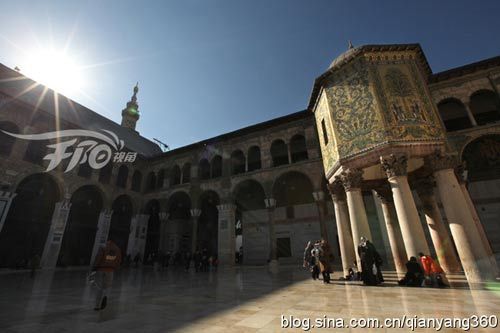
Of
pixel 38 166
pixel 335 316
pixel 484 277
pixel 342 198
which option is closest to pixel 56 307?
pixel 335 316

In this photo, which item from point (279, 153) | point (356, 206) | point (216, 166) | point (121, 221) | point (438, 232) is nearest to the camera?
point (356, 206)

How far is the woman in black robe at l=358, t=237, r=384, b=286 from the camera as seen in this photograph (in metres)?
6.87

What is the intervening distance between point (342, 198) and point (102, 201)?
16963mm

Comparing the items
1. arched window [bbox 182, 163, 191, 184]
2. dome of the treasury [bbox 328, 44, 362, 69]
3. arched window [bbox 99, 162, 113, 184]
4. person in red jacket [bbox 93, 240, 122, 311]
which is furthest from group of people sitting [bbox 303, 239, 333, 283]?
arched window [bbox 99, 162, 113, 184]

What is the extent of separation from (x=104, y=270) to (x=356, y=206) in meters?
7.67

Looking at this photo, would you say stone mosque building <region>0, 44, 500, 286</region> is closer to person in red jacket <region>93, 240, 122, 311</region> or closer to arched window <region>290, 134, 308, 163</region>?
arched window <region>290, 134, 308, 163</region>

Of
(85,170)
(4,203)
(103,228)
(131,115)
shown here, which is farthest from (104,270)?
(131,115)

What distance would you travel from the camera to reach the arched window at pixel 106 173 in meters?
17.9

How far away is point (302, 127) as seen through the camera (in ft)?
51.3

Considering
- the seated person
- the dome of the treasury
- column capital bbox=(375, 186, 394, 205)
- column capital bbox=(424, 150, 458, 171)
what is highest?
the dome of the treasury

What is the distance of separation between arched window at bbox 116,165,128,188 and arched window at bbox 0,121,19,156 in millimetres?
6755

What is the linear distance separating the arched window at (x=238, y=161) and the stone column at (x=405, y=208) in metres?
11.3

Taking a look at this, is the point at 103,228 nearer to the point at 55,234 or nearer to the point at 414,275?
the point at 55,234

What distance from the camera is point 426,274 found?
6.46 meters
